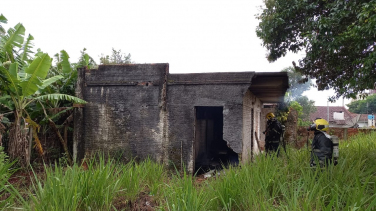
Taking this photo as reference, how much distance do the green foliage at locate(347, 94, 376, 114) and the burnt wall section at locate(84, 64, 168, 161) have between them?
4477cm

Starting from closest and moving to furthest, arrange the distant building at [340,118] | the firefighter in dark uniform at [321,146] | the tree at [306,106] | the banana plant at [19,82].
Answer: the firefighter in dark uniform at [321,146], the banana plant at [19,82], the tree at [306,106], the distant building at [340,118]

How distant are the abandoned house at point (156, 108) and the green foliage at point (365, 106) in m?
43.8

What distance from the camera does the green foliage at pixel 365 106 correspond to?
42.3 meters

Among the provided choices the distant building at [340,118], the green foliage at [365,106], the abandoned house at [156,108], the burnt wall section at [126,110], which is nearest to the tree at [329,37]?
the abandoned house at [156,108]

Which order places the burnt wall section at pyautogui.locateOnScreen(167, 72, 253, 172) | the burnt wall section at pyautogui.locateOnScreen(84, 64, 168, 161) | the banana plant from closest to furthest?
the banana plant
the burnt wall section at pyautogui.locateOnScreen(167, 72, 253, 172)
the burnt wall section at pyautogui.locateOnScreen(84, 64, 168, 161)

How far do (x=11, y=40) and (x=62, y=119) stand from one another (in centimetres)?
254

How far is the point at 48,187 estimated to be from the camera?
331 centimetres

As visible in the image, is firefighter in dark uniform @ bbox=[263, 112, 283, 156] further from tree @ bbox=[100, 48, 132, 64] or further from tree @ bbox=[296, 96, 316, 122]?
tree @ bbox=[296, 96, 316, 122]

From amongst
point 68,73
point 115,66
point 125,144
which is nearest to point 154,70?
point 115,66

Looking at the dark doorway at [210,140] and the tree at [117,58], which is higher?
the tree at [117,58]

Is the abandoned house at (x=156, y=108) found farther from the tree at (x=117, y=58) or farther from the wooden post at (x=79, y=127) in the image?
the tree at (x=117, y=58)

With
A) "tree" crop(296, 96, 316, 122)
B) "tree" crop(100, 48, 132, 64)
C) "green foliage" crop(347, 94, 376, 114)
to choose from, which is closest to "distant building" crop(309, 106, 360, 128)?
"tree" crop(296, 96, 316, 122)

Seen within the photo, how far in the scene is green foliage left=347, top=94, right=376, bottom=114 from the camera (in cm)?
4228

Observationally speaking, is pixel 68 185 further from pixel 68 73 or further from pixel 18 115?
pixel 68 73
